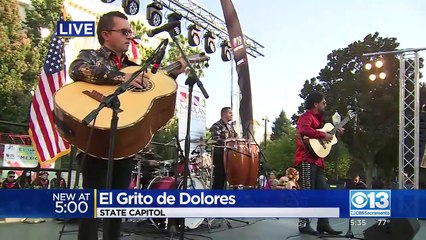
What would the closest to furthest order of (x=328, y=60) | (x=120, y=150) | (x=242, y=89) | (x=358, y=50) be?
1. (x=120, y=150)
2. (x=328, y=60)
3. (x=358, y=50)
4. (x=242, y=89)

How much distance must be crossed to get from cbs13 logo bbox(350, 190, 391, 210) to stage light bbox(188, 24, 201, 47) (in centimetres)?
590

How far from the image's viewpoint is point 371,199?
8.21 ft

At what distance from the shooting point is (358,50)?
8.22 meters

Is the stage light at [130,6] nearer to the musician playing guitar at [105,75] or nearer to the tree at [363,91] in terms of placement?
the tree at [363,91]

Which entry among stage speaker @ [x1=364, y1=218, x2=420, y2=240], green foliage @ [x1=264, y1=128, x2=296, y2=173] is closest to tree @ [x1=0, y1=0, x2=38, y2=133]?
stage speaker @ [x1=364, y1=218, x2=420, y2=240]

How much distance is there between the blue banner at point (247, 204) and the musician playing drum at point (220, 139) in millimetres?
2518

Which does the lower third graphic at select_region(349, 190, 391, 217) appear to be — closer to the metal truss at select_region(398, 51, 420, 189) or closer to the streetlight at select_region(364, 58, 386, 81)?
the metal truss at select_region(398, 51, 420, 189)

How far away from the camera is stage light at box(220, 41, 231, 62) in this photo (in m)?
8.92

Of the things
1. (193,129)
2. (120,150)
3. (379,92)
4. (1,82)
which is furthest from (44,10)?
(120,150)

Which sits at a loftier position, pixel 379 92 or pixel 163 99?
pixel 379 92

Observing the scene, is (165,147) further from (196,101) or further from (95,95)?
(95,95)

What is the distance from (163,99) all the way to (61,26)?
132cm

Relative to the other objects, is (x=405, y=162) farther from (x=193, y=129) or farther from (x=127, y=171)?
(x=127, y=171)

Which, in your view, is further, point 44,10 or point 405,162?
point 44,10
